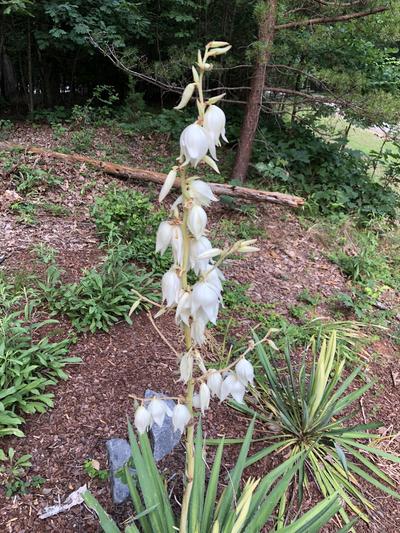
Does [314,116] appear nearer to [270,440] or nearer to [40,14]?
[40,14]

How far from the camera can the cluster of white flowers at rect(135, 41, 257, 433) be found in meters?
1.08

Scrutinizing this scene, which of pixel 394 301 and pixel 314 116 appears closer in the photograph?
pixel 394 301

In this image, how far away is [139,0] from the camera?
6.75 m

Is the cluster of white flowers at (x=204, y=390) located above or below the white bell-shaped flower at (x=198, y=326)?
below

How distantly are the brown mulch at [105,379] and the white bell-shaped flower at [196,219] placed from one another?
135cm

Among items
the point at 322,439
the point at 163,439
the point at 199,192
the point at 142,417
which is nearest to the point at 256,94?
the point at 322,439

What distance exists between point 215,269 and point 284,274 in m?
3.23

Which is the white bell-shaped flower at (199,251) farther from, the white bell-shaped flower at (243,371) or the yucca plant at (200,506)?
the yucca plant at (200,506)

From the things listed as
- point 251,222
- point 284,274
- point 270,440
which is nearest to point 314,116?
point 251,222

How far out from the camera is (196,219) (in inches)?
43.9

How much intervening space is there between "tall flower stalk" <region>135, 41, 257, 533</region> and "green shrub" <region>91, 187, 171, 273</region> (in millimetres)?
2298

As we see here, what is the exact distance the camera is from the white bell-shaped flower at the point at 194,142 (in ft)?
3.45

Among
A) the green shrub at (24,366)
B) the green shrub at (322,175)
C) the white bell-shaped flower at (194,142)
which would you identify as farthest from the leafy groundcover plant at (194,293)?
the green shrub at (322,175)

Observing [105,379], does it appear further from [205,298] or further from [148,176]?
[148,176]
